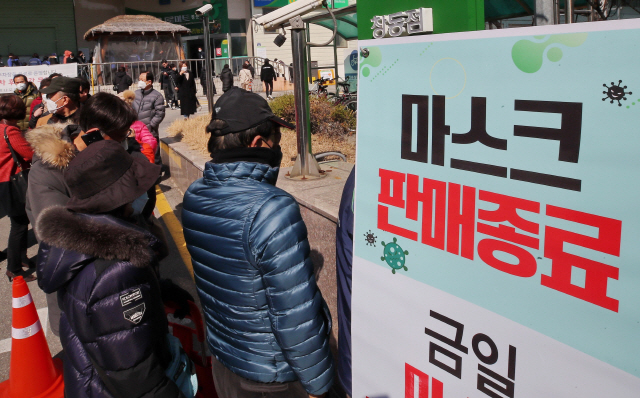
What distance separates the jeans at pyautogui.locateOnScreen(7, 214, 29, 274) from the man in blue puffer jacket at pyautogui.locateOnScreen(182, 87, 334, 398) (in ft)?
13.2

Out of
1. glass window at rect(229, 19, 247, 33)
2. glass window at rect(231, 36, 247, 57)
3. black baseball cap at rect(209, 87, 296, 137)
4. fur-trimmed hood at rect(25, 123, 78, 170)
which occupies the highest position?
glass window at rect(229, 19, 247, 33)

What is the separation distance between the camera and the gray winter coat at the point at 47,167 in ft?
11.3

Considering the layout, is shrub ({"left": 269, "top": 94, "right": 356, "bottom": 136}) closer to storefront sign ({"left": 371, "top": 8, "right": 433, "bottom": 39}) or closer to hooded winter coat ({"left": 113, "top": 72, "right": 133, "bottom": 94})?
storefront sign ({"left": 371, "top": 8, "right": 433, "bottom": 39})

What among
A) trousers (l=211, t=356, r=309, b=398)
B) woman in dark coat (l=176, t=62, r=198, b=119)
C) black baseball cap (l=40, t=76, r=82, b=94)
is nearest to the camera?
trousers (l=211, t=356, r=309, b=398)

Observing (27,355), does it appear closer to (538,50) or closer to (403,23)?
(403,23)

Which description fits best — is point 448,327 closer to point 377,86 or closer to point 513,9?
point 377,86

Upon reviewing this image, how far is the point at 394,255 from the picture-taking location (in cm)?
150

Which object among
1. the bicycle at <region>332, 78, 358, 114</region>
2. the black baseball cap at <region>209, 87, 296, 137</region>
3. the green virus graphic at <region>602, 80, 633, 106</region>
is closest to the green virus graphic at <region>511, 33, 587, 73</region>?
the green virus graphic at <region>602, 80, 633, 106</region>

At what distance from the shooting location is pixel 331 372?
194 centimetres

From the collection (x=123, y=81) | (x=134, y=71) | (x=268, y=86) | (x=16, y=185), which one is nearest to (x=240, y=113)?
(x=16, y=185)

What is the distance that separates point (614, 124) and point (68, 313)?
186 cm

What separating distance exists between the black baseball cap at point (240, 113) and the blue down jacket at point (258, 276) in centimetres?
16

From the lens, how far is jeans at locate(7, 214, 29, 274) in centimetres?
526

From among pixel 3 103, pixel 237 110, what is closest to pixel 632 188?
pixel 237 110
